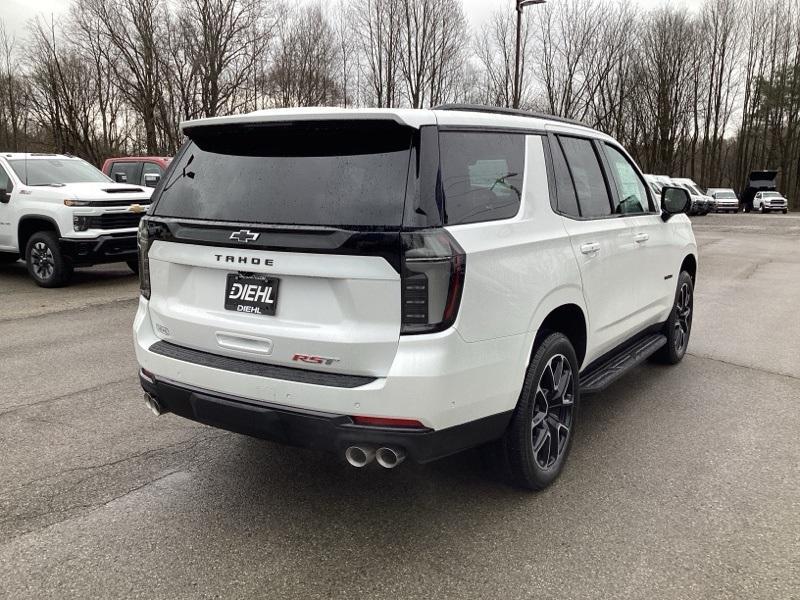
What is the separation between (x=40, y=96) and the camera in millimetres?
34188

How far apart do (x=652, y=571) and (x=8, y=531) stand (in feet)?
9.05

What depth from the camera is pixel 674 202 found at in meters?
4.97

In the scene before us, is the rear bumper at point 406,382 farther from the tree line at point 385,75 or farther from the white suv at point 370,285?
the tree line at point 385,75

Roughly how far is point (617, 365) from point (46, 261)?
28.6ft

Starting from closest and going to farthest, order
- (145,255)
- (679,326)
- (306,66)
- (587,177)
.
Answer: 1. (145,255)
2. (587,177)
3. (679,326)
4. (306,66)

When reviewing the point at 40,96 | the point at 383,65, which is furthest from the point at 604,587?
the point at 40,96

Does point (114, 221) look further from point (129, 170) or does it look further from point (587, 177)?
point (587, 177)

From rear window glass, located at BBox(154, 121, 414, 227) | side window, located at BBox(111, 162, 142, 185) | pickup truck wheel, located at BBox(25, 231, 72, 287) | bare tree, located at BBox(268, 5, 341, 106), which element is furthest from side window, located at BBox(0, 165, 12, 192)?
bare tree, located at BBox(268, 5, 341, 106)

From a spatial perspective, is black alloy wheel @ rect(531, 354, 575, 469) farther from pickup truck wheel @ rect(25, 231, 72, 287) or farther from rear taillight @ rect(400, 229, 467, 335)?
pickup truck wheel @ rect(25, 231, 72, 287)

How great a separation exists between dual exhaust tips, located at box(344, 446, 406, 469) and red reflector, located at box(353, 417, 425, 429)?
0.32ft

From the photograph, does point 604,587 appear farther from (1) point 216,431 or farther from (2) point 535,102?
(2) point 535,102

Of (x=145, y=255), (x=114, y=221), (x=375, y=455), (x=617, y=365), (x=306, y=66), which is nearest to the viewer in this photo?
(x=375, y=455)

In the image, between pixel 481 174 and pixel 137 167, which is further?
pixel 137 167

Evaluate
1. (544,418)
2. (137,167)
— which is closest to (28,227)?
(137,167)
